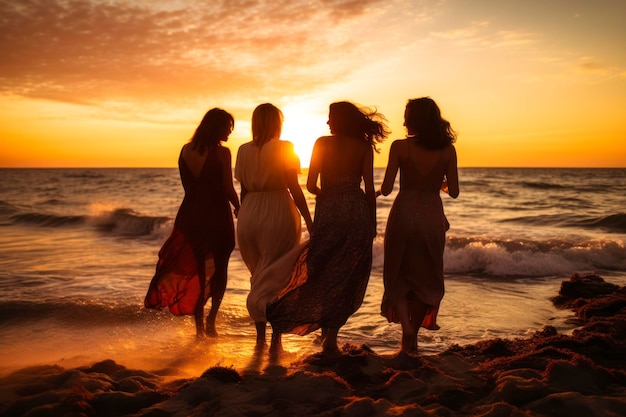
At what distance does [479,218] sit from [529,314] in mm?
16424

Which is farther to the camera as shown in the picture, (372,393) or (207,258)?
(207,258)

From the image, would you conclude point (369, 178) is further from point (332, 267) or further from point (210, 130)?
point (210, 130)

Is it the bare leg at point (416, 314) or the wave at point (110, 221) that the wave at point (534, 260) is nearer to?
the bare leg at point (416, 314)

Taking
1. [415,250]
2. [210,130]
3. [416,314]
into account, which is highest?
[210,130]

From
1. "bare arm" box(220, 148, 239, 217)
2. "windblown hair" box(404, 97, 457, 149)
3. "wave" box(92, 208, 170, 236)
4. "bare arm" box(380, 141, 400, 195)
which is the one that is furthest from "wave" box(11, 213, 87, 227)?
"windblown hair" box(404, 97, 457, 149)

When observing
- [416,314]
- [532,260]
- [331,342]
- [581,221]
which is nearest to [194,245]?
[331,342]

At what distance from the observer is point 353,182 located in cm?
493

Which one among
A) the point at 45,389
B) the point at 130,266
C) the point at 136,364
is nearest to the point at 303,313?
the point at 136,364

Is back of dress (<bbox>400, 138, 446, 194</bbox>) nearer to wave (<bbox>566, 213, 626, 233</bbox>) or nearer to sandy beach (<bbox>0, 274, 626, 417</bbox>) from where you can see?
sandy beach (<bbox>0, 274, 626, 417</bbox>)

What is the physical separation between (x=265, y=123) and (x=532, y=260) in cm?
856

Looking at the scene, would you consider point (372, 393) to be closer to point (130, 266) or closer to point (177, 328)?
point (177, 328)

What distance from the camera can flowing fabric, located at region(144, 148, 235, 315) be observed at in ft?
18.6

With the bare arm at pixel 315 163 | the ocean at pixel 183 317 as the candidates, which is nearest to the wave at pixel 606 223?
the ocean at pixel 183 317

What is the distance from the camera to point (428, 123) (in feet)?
15.8
